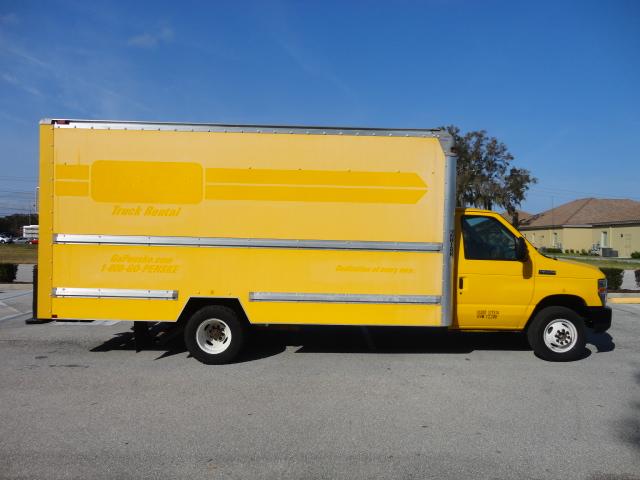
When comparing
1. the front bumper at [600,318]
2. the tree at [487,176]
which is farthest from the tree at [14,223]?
the front bumper at [600,318]

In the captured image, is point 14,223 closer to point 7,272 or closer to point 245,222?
point 7,272

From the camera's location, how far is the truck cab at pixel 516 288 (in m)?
6.36

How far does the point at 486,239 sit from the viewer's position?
6.48 m

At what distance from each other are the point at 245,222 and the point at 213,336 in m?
1.60

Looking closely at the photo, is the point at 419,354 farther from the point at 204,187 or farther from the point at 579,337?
the point at 204,187

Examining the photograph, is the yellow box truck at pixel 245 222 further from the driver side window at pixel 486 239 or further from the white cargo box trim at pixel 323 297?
the driver side window at pixel 486 239

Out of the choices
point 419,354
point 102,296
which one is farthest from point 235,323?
point 419,354

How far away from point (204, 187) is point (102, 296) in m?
1.90

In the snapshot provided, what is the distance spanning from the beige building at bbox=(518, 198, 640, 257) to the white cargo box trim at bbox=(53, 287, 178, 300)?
4885 cm

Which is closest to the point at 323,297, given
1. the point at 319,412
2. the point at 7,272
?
the point at 319,412

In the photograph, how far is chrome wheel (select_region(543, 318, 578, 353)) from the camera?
6449 millimetres

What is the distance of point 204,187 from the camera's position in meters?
5.97

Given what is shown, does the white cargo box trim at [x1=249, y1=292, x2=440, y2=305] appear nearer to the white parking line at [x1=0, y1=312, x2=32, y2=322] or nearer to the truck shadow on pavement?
the truck shadow on pavement

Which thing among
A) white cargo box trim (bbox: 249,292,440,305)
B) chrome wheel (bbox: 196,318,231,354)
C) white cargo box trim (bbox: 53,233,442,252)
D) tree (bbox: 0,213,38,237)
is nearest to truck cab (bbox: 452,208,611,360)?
white cargo box trim (bbox: 249,292,440,305)
